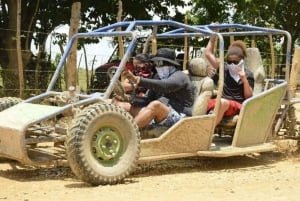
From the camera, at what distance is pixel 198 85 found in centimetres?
791

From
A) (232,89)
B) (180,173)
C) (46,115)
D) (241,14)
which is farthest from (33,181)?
(241,14)

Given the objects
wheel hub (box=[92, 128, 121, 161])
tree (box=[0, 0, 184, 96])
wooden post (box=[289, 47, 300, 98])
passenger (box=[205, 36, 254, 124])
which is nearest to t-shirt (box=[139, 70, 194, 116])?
passenger (box=[205, 36, 254, 124])

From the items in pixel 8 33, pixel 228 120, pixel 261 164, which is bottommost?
pixel 261 164

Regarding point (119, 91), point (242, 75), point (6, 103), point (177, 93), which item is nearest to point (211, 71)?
point (242, 75)

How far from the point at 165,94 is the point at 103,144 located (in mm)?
1276

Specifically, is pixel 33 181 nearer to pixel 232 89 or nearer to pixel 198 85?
pixel 198 85

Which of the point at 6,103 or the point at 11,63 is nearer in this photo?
the point at 6,103

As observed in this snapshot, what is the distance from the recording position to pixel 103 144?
22.4 ft

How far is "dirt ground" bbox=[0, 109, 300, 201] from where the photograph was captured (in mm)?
6098

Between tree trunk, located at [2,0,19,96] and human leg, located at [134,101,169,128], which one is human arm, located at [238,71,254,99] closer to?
human leg, located at [134,101,169,128]

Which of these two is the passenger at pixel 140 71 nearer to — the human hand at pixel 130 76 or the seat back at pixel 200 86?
the human hand at pixel 130 76

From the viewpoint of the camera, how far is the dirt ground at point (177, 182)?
6.10 meters

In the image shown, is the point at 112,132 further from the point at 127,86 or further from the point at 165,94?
the point at 165,94

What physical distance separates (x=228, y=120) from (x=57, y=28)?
376 inches
